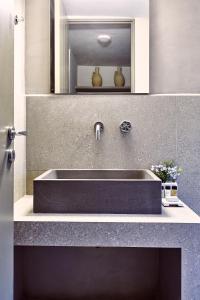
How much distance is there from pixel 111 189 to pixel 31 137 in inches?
29.6

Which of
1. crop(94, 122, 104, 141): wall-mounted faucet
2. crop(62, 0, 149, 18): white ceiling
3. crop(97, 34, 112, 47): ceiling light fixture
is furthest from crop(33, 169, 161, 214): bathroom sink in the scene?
crop(62, 0, 149, 18): white ceiling

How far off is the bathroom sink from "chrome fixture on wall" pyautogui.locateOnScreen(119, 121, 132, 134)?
21.7 inches

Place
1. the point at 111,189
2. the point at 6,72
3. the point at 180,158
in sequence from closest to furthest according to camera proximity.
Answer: the point at 6,72
the point at 111,189
the point at 180,158

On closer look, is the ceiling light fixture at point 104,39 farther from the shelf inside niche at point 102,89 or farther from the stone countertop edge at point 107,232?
the stone countertop edge at point 107,232

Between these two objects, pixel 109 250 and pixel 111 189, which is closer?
pixel 111 189

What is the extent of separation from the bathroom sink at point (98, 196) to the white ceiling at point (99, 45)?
2.83ft

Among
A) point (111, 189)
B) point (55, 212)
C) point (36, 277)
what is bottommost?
point (36, 277)

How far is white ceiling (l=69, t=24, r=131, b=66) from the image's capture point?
2.14 meters

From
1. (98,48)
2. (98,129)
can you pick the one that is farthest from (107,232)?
(98,48)

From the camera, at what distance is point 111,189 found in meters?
1.62

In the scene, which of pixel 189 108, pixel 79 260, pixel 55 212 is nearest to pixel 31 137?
pixel 55 212

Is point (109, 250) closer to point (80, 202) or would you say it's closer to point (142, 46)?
point (80, 202)

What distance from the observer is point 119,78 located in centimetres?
213

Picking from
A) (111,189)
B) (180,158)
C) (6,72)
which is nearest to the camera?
(6,72)
